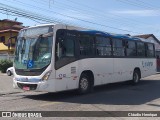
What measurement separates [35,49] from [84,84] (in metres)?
2.97

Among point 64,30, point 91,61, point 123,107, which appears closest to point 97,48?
point 91,61

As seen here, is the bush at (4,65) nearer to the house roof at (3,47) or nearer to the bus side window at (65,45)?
the house roof at (3,47)

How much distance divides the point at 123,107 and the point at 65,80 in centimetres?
305

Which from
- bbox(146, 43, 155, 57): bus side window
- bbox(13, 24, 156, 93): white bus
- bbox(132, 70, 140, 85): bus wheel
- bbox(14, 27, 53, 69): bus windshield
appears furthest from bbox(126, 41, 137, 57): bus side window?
bbox(14, 27, 53, 69): bus windshield

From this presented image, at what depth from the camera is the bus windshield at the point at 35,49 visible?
12367mm

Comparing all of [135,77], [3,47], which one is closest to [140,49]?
[135,77]

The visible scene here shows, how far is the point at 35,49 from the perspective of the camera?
12.5 m

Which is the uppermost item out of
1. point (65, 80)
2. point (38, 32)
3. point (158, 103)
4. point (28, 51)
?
point (38, 32)

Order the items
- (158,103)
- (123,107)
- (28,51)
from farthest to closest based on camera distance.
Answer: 1. (28,51)
2. (158,103)
3. (123,107)

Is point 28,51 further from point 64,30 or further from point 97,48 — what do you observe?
point 97,48

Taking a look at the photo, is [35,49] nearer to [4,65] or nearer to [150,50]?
[150,50]

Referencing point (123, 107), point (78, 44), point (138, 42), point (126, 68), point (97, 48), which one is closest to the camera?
point (123, 107)

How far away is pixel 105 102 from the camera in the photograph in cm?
1191

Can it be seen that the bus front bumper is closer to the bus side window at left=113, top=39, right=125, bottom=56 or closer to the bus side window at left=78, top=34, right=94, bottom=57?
the bus side window at left=78, top=34, right=94, bottom=57
